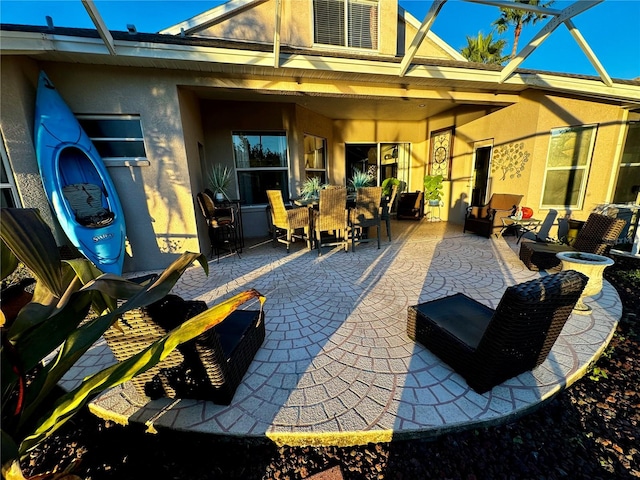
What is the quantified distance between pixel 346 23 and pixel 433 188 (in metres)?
4.64

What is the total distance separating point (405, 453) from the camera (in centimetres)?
136

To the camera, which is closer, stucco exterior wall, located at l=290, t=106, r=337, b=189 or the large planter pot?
the large planter pot

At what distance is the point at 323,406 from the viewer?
5.18ft

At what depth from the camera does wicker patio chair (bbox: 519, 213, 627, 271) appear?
124 inches

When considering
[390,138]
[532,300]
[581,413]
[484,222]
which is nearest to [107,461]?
[532,300]

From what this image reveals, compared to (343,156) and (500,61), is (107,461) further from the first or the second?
(500,61)

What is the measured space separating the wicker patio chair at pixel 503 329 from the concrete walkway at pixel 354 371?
0.13 metres

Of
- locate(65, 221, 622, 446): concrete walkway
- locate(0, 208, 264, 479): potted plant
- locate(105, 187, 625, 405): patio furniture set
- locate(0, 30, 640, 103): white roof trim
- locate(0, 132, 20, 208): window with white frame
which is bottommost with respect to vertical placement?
locate(65, 221, 622, 446): concrete walkway

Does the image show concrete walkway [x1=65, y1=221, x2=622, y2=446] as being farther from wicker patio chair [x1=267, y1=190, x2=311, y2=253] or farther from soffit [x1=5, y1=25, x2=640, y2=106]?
soffit [x1=5, y1=25, x2=640, y2=106]

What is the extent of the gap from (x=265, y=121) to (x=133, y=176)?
10.3 ft

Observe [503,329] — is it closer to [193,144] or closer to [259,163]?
[193,144]

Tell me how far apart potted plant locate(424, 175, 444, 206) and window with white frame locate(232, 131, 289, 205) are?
4.21 m

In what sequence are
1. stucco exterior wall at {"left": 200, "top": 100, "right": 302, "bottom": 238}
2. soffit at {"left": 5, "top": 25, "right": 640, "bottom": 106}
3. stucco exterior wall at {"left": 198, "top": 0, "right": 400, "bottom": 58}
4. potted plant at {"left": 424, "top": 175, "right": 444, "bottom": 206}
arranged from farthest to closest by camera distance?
potted plant at {"left": 424, "top": 175, "right": 444, "bottom": 206}, stucco exterior wall at {"left": 200, "top": 100, "right": 302, "bottom": 238}, stucco exterior wall at {"left": 198, "top": 0, "right": 400, "bottom": 58}, soffit at {"left": 5, "top": 25, "right": 640, "bottom": 106}

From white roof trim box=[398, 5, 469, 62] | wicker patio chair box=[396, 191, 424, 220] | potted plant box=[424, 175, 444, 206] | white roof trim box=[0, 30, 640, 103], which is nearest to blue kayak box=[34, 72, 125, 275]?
white roof trim box=[0, 30, 640, 103]
